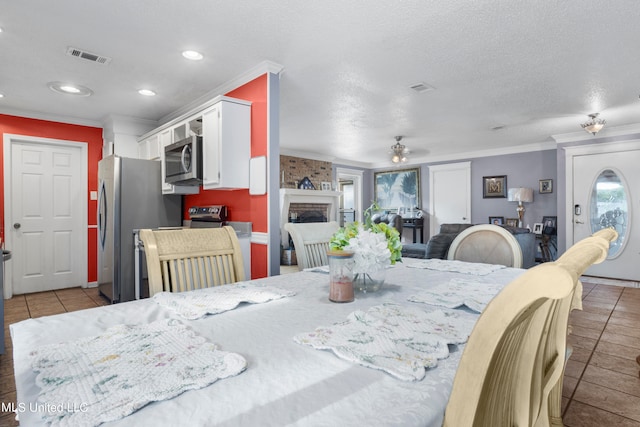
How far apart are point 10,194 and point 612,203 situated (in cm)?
823

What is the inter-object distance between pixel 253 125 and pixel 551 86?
2.93 metres

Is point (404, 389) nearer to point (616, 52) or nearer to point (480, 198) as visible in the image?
point (616, 52)

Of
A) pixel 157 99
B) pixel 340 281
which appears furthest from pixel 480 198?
pixel 340 281

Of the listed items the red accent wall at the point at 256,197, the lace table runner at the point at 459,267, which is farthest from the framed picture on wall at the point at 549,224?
the red accent wall at the point at 256,197

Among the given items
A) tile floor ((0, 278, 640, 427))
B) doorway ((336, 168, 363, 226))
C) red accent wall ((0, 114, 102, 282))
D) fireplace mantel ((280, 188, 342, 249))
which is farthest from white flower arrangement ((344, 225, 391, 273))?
doorway ((336, 168, 363, 226))

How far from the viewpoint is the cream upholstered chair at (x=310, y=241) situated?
74.6 inches

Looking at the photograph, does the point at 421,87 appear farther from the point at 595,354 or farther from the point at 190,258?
the point at 190,258

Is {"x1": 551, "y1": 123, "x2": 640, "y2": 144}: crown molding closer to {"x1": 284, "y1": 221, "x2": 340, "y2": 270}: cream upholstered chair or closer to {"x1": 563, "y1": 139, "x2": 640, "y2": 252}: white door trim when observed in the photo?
{"x1": 563, "y1": 139, "x2": 640, "y2": 252}: white door trim

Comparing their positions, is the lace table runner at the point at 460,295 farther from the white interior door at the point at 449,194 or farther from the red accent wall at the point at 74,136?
the white interior door at the point at 449,194

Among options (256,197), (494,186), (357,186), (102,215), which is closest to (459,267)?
(256,197)

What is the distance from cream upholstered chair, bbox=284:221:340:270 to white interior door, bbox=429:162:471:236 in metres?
5.99

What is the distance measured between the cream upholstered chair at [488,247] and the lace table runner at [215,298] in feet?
4.21

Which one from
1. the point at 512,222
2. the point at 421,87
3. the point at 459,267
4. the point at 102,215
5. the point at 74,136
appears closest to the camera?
the point at 459,267

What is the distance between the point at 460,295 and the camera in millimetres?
1134
